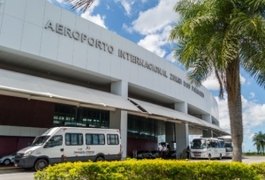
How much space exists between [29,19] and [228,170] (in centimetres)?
1639

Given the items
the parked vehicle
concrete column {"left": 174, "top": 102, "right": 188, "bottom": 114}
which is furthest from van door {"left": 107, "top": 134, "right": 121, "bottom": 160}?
concrete column {"left": 174, "top": 102, "right": 188, "bottom": 114}

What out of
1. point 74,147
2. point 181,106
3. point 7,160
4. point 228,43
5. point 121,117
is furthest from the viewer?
point 181,106

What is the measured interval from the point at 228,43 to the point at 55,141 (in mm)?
11643

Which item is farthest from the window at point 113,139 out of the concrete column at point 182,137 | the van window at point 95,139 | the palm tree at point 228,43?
the concrete column at point 182,137

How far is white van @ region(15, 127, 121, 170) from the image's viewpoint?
59.2ft

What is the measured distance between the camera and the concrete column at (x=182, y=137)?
37406mm

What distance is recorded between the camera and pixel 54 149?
18797 mm

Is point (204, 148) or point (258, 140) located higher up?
point (258, 140)

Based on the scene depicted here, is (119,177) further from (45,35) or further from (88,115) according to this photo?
(88,115)

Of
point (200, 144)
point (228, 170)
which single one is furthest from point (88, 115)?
point (228, 170)

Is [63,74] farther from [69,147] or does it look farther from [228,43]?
[228,43]

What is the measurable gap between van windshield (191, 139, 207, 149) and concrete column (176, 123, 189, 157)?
5.26ft

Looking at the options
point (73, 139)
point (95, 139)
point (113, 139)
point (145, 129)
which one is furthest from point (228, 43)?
point (145, 129)

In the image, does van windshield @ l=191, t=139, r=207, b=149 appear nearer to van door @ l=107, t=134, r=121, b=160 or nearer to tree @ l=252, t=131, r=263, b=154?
van door @ l=107, t=134, r=121, b=160
